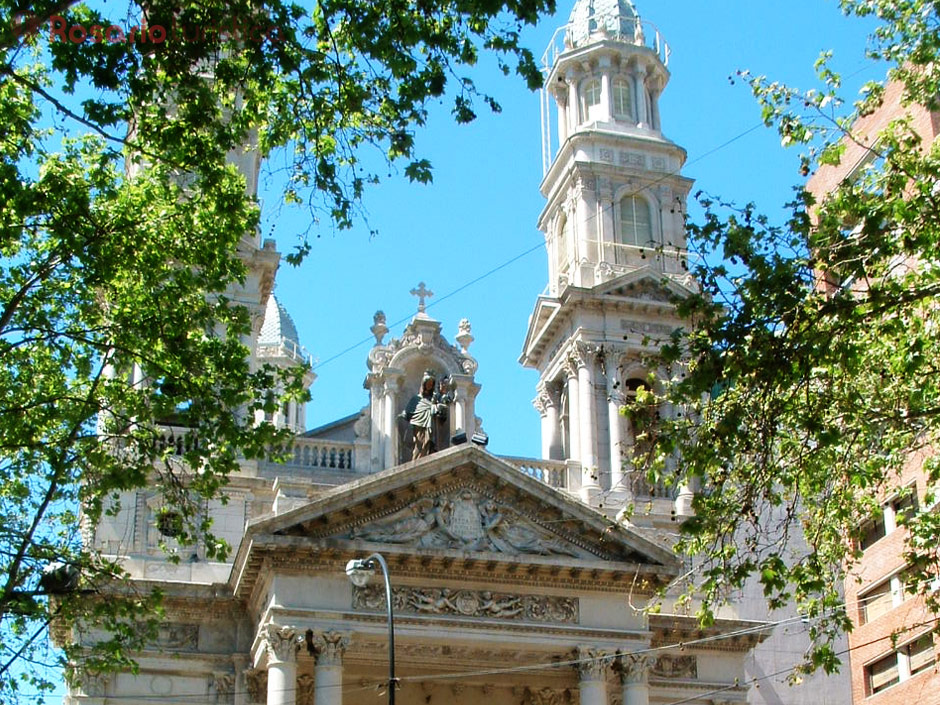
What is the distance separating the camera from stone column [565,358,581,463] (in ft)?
130

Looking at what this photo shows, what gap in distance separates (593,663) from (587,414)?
862 centimetres

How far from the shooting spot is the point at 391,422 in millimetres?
37938

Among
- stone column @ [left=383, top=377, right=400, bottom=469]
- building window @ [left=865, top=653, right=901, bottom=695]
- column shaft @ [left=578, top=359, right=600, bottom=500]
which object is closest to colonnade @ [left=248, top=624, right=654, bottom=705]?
column shaft @ [left=578, top=359, right=600, bottom=500]

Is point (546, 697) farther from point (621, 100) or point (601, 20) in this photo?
point (601, 20)

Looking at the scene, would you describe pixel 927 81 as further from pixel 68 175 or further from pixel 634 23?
pixel 634 23

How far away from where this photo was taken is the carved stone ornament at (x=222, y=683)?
33344 mm

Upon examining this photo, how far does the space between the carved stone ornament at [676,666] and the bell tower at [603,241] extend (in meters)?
4.19

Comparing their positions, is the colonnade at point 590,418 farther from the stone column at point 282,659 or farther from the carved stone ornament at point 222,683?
the carved stone ornament at point 222,683

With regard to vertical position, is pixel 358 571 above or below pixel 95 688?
above

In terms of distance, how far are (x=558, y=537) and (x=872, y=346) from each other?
13199mm

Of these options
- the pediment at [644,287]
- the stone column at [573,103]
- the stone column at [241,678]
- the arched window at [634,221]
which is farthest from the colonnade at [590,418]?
the stone column at [241,678]

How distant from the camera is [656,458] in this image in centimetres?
2158

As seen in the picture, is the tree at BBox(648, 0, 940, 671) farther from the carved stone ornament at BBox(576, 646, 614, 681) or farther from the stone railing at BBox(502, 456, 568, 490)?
the stone railing at BBox(502, 456, 568, 490)

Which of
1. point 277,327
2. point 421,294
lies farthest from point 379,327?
point 277,327
